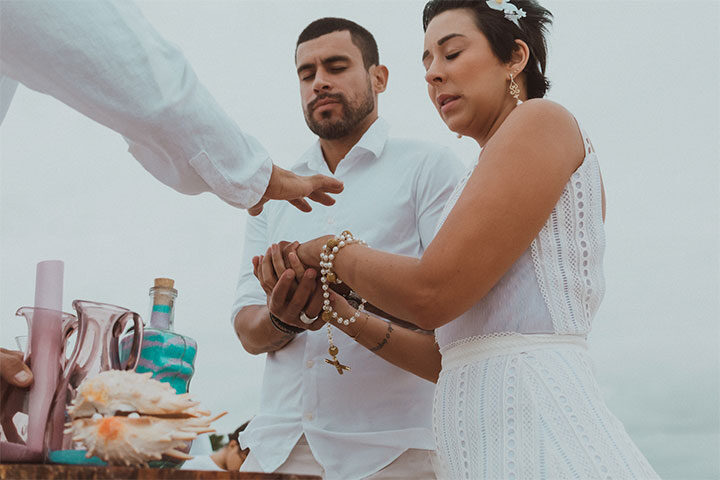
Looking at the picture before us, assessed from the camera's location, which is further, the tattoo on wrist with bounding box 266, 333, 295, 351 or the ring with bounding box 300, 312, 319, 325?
the tattoo on wrist with bounding box 266, 333, 295, 351

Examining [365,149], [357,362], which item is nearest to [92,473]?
[357,362]

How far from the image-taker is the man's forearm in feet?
9.35

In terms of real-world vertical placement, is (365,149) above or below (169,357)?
above

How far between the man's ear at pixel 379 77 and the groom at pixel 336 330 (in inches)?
3.2

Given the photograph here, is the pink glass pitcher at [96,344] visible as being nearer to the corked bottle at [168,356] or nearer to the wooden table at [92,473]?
the corked bottle at [168,356]

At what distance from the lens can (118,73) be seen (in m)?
1.71

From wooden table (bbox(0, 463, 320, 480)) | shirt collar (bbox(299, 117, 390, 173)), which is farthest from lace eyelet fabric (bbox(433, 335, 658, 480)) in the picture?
shirt collar (bbox(299, 117, 390, 173))

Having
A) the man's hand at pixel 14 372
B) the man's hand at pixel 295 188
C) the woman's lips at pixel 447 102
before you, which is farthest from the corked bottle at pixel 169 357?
the woman's lips at pixel 447 102

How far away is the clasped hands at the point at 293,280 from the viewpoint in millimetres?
2393

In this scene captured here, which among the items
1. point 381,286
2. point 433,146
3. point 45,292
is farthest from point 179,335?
point 433,146

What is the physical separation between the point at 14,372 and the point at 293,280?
1065 millimetres

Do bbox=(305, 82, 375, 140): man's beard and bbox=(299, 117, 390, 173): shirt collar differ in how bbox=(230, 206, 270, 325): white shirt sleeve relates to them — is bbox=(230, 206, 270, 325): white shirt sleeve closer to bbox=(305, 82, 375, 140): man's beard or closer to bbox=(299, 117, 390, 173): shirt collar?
bbox=(299, 117, 390, 173): shirt collar

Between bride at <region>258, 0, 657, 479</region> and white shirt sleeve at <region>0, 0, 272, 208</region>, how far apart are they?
54 cm

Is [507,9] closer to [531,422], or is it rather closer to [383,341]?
[383,341]
